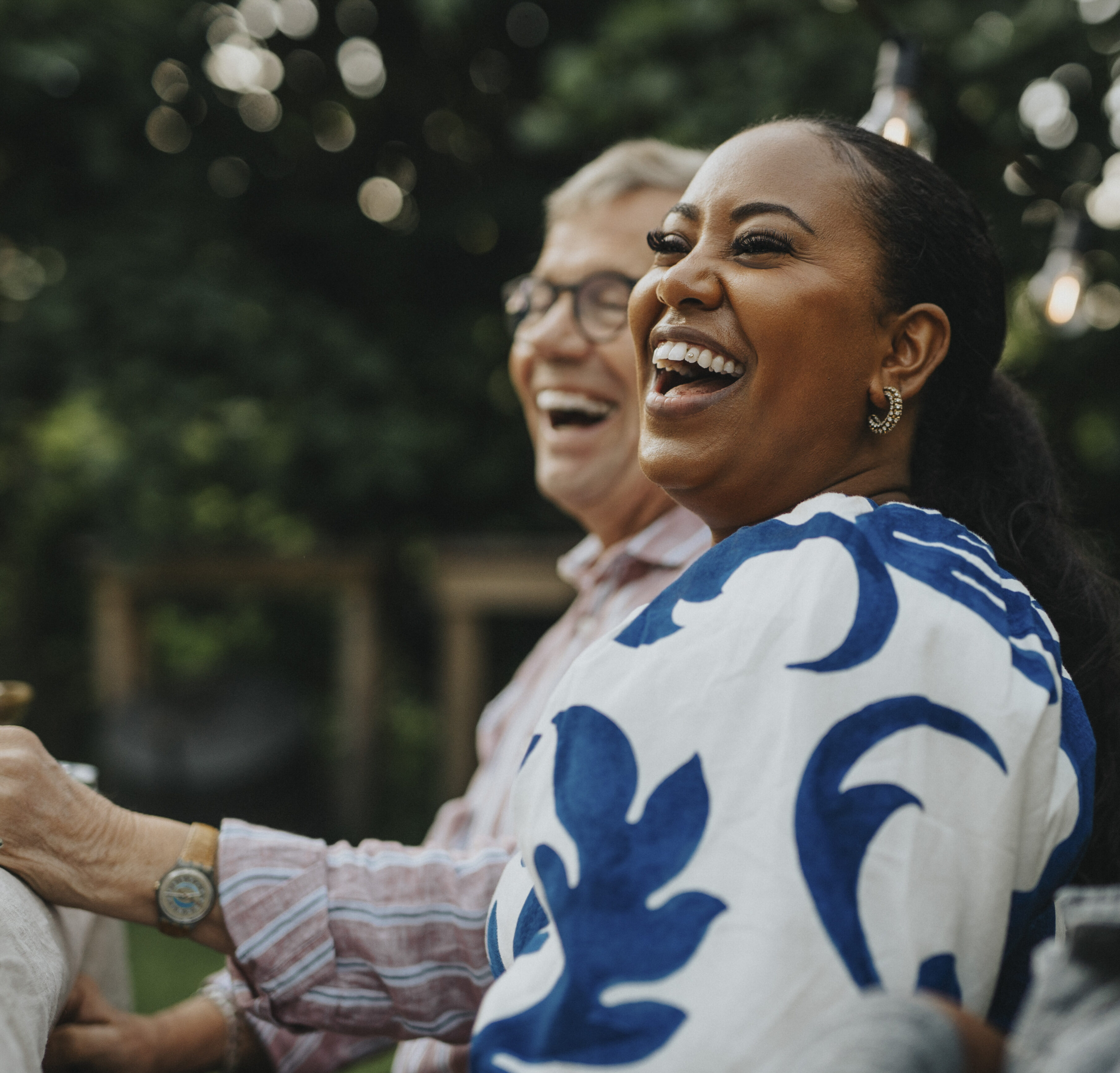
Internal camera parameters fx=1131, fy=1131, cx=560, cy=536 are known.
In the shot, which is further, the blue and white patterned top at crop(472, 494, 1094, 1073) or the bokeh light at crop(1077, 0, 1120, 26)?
the bokeh light at crop(1077, 0, 1120, 26)

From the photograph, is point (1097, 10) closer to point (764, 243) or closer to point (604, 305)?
point (604, 305)

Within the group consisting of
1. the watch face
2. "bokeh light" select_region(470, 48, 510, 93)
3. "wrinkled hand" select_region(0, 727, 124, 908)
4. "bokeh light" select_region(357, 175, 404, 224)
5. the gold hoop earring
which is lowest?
the watch face

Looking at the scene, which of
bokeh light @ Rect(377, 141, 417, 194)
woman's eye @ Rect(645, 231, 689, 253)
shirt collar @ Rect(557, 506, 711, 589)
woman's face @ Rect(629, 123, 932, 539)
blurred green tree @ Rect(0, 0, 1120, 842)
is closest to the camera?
woman's face @ Rect(629, 123, 932, 539)

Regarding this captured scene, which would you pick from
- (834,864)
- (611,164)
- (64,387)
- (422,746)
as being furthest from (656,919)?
(422,746)

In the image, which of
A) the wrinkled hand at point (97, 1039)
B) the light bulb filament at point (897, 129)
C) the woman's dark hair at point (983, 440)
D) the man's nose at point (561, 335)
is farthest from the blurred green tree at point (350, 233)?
the wrinkled hand at point (97, 1039)

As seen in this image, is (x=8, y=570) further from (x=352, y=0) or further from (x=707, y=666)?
(x=707, y=666)

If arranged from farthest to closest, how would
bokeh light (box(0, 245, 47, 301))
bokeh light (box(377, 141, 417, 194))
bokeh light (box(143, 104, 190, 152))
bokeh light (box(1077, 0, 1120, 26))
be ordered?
bokeh light (box(377, 141, 417, 194)) → bokeh light (box(143, 104, 190, 152)) → bokeh light (box(0, 245, 47, 301)) → bokeh light (box(1077, 0, 1120, 26))

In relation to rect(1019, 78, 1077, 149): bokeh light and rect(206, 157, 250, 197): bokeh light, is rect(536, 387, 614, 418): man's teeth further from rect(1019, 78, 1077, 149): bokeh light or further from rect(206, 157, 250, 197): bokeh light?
rect(206, 157, 250, 197): bokeh light

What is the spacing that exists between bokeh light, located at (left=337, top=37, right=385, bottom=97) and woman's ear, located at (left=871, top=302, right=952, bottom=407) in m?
→ 5.33

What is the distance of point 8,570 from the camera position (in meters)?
7.31

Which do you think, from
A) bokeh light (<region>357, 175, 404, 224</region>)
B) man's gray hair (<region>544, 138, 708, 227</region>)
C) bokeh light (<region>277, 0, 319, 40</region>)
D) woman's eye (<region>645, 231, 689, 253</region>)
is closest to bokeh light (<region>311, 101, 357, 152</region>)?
bokeh light (<region>357, 175, 404, 224</region>)

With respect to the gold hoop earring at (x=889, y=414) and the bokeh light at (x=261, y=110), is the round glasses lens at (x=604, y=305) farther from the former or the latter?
the bokeh light at (x=261, y=110)

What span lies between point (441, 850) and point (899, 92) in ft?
5.80

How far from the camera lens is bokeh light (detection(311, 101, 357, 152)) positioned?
5.91 metres
